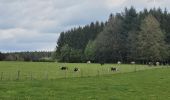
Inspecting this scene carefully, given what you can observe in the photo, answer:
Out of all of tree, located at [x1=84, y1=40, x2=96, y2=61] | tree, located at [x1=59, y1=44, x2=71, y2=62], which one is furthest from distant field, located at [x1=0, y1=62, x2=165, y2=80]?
tree, located at [x1=59, y1=44, x2=71, y2=62]

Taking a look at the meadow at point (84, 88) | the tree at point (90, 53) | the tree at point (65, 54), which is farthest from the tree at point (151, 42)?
the meadow at point (84, 88)

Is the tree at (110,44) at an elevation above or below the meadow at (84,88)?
above

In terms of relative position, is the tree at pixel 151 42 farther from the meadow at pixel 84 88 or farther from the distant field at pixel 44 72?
the meadow at pixel 84 88

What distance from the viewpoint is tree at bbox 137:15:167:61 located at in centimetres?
14500

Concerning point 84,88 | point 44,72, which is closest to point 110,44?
point 44,72

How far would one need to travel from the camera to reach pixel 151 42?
481ft

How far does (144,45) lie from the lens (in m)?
146

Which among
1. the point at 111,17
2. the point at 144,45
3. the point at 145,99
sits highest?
the point at 111,17

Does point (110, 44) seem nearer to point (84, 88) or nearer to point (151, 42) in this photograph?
point (151, 42)

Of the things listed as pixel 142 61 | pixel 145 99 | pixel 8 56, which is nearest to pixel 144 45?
pixel 142 61

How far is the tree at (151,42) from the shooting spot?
145000mm

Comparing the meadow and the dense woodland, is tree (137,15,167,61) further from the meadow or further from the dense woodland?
the meadow

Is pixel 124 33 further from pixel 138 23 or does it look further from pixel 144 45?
pixel 144 45

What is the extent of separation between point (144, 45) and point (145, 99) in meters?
117
